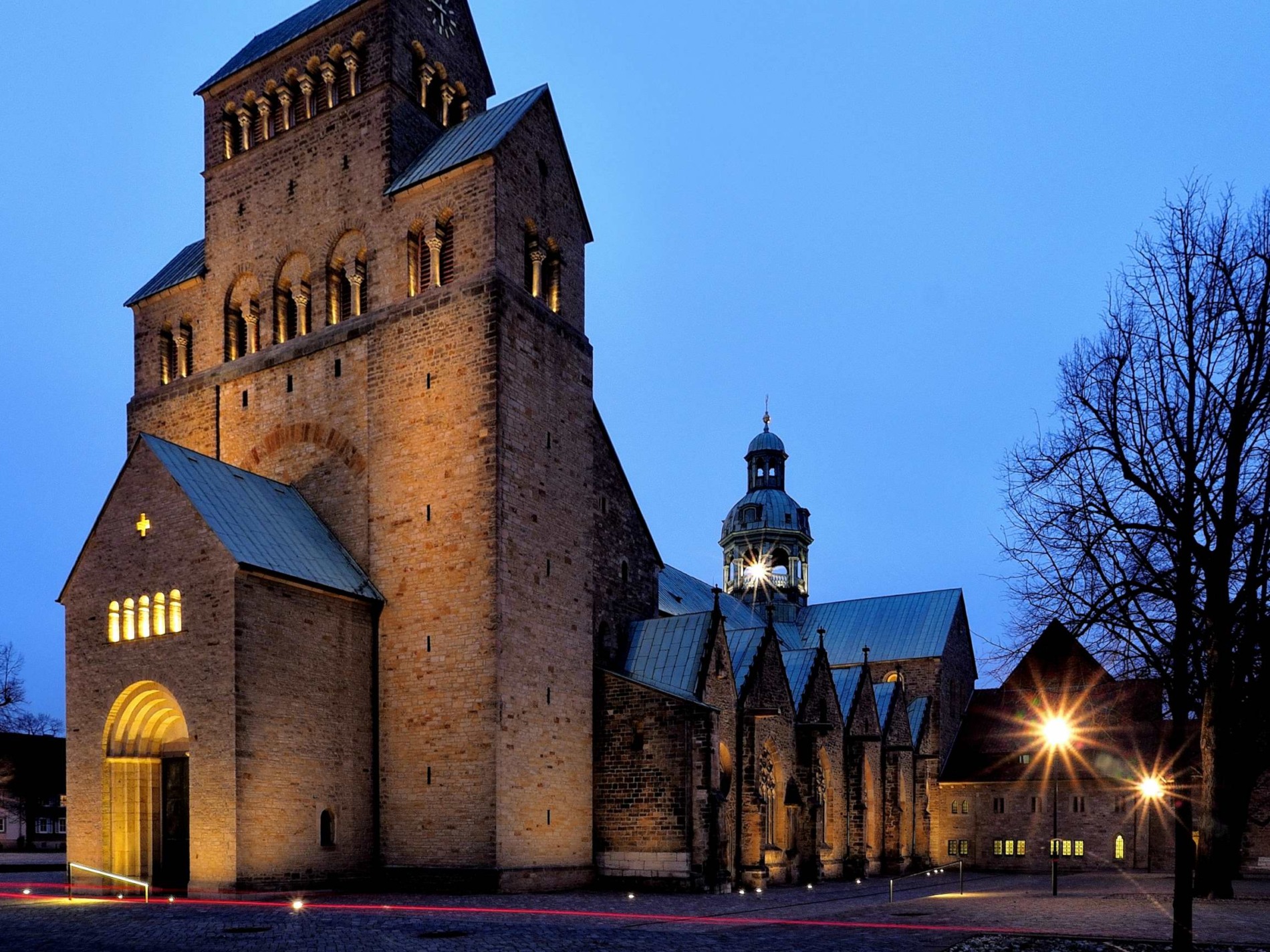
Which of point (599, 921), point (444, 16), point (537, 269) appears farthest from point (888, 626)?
point (599, 921)

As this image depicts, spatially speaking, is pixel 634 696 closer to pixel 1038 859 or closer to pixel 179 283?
pixel 179 283

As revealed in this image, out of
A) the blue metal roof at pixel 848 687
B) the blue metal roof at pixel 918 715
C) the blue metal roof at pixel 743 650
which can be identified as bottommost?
the blue metal roof at pixel 918 715

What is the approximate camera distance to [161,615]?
2883cm

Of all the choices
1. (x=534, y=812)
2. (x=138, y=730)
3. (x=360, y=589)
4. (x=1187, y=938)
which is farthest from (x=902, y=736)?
(x=1187, y=938)

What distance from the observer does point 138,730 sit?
29672 mm

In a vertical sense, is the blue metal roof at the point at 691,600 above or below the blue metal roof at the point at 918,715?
above

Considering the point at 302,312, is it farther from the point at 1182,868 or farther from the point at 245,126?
the point at 1182,868

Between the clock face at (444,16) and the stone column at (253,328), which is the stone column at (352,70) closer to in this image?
the clock face at (444,16)

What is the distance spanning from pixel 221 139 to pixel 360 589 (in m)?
17.3

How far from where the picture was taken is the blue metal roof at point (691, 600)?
51.4 m

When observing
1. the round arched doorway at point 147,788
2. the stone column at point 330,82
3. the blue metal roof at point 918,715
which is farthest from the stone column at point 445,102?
the blue metal roof at point 918,715

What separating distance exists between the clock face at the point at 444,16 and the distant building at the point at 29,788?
46.8 m

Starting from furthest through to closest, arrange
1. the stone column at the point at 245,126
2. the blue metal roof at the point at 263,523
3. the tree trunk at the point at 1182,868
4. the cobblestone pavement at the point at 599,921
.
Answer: the stone column at the point at 245,126 → the blue metal roof at the point at 263,523 → the cobblestone pavement at the point at 599,921 → the tree trunk at the point at 1182,868

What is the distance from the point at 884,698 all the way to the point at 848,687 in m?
6.08
